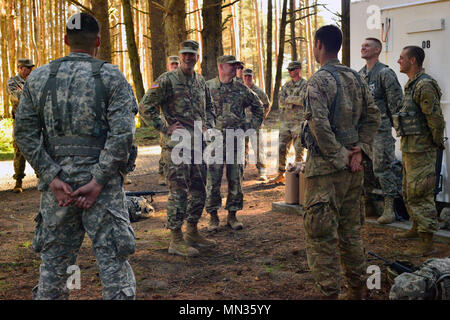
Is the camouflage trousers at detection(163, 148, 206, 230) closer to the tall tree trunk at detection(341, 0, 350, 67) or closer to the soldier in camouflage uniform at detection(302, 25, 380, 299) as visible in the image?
the soldier in camouflage uniform at detection(302, 25, 380, 299)

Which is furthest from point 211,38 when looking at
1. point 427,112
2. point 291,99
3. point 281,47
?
point 281,47

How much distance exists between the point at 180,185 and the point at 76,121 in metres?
2.59

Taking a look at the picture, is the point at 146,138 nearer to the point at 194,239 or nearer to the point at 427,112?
the point at 194,239

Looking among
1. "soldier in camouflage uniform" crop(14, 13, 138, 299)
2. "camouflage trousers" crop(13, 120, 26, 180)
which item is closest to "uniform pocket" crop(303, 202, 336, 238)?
"soldier in camouflage uniform" crop(14, 13, 138, 299)

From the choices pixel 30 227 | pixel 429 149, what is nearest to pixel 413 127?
pixel 429 149

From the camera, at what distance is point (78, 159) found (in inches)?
131

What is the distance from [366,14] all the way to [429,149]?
3.38 metres

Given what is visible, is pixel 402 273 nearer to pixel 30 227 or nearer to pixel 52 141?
pixel 52 141

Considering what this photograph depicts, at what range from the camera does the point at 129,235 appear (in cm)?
331

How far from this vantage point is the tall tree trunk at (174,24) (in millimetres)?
10250

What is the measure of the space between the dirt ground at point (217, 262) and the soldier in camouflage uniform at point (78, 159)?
4.43 ft

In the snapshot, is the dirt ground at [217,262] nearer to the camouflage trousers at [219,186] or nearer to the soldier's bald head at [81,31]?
the camouflage trousers at [219,186]

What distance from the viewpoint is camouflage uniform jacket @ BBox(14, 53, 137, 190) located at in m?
3.31

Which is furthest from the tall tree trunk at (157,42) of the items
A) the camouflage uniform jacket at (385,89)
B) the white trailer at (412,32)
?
the camouflage uniform jacket at (385,89)
